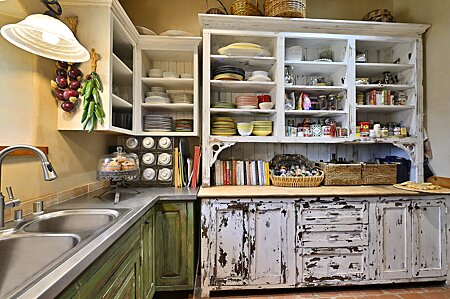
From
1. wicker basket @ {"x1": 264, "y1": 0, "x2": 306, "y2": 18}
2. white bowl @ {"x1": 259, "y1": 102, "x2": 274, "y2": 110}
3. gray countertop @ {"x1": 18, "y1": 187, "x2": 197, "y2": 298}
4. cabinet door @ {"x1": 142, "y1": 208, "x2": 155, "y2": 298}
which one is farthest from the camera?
white bowl @ {"x1": 259, "y1": 102, "x2": 274, "y2": 110}

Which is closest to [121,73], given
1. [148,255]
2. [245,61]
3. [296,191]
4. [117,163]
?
[117,163]

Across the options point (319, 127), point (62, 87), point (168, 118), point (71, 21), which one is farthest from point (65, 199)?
point (319, 127)

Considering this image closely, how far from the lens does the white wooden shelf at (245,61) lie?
2270 mm

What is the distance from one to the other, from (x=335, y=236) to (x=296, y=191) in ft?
1.60

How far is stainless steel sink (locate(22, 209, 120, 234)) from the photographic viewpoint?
4.38 feet

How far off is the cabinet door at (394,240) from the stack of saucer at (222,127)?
1462mm

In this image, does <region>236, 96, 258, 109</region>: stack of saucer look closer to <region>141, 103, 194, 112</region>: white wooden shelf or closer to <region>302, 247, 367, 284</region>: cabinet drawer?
<region>141, 103, 194, 112</region>: white wooden shelf

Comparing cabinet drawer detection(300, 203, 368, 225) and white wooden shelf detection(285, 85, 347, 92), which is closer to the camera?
cabinet drawer detection(300, 203, 368, 225)

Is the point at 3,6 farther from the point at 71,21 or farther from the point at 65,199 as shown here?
the point at 65,199

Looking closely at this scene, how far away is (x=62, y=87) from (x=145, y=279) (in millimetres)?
1427

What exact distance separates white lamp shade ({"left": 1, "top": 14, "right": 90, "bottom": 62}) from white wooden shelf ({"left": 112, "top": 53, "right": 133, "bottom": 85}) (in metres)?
0.46

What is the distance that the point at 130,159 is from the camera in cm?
184

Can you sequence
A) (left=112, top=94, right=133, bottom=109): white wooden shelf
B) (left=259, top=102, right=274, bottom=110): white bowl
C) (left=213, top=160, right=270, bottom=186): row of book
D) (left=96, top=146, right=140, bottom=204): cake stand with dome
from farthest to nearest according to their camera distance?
(left=213, top=160, right=270, bottom=186): row of book, (left=259, top=102, right=274, bottom=110): white bowl, (left=112, top=94, right=133, bottom=109): white wooden shelf, (left=96, top=146, right=140, bottom=204): cake stand with dome

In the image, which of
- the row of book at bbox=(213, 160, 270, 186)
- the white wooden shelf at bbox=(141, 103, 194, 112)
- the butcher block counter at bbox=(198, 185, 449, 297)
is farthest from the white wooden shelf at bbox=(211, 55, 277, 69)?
the butcher block counter at bbox=(198, 185, 449, 297)
